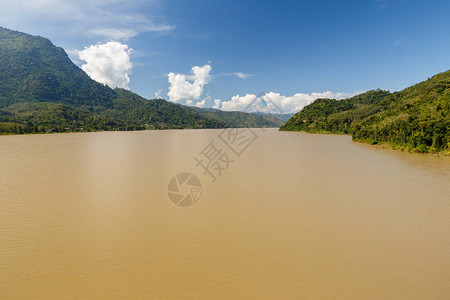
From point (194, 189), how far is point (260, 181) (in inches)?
183

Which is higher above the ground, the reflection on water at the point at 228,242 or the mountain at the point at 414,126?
the mountain at the point at 414,126

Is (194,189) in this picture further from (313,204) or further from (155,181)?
(313,204)

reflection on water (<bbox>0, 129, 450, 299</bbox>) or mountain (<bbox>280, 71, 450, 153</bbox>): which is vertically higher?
mountain (<bbox>280, 71, 450, 153</bbox>)

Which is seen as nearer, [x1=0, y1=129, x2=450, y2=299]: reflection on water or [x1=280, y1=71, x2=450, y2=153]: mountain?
[x1=0, y1=129, x2=450, y2=299]: reflection on water

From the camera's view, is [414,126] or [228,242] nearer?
[228,242]

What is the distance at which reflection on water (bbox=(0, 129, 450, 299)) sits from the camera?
5.31 meters

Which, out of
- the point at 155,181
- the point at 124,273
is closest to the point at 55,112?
the point at 155,181

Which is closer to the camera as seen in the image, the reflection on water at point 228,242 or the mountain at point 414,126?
the reflection on water at point 228,242

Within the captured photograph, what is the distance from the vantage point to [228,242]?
735 cm

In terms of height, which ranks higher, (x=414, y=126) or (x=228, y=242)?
(x=414, y=126)

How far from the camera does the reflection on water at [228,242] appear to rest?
5307mm

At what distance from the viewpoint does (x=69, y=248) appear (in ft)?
22.8

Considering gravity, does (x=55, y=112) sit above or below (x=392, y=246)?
above

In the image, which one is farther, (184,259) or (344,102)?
(344,102)
